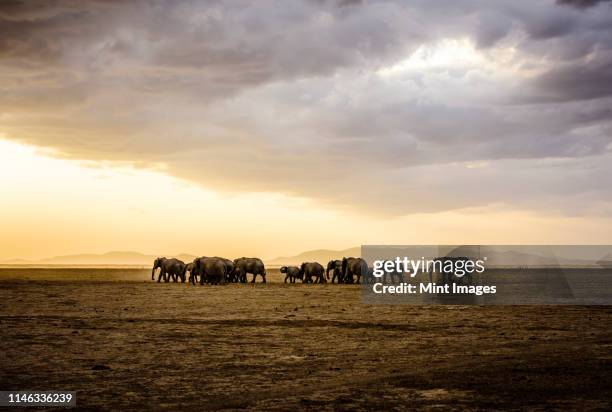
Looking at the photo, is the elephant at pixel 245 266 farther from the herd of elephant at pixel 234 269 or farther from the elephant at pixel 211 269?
the elephant at pixel 211 269

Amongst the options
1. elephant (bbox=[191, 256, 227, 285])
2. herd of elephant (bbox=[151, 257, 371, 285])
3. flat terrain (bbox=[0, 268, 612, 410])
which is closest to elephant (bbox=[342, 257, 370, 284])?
herd of elephant (bbox=[151, 257, 371, 285])

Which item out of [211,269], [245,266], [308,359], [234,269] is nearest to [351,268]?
[245,266]

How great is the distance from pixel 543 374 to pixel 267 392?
19.1 ft

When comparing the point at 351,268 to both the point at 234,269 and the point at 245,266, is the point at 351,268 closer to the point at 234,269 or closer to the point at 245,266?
the point at 245,266

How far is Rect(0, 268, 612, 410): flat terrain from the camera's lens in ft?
37.3

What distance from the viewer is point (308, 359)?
51.8ft

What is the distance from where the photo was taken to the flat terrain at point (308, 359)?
11.4 m

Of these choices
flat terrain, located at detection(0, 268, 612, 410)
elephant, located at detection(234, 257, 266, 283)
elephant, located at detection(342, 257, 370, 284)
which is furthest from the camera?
elephant, located at detection(342, 257, 370, 284)

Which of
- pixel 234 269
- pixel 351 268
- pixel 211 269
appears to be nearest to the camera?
pixel 211 269

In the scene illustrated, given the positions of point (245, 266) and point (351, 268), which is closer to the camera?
point (245, 266)

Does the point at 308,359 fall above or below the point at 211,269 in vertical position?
below

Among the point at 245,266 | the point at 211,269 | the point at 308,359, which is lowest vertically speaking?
the point at 308,359

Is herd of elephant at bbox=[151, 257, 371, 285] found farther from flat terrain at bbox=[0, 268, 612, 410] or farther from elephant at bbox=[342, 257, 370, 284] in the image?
flat terrain at bbox=[0, 268, 612, 410]

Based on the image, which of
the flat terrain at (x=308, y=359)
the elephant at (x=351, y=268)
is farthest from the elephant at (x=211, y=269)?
the flat terrain at (x=308, y=359)
